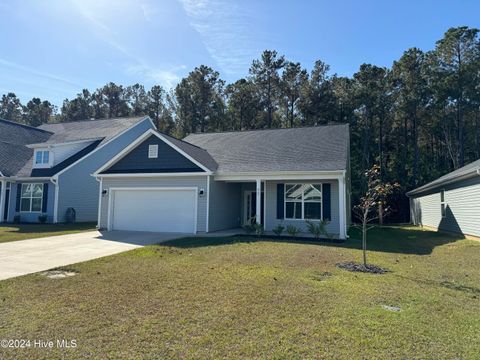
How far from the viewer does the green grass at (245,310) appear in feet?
12.4

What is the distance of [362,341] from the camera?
3953 millimetres

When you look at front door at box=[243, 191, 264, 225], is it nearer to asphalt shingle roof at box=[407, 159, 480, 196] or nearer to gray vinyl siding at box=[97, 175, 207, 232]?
gray vinyl siding at box=[97, 175, 207, 232]

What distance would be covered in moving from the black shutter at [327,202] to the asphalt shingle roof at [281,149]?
119 centimetres

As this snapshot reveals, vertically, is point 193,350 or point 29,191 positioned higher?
point 29,191

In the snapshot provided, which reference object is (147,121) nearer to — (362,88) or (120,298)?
(362,88)

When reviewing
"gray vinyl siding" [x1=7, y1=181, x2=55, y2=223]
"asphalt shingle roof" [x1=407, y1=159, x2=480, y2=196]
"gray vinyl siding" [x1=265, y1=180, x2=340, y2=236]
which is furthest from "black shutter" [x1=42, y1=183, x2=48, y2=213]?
"asphalt shingle roof" [x1=407, y1=159, x2=480, y2=196]

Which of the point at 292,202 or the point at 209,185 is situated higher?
the point at 209,185

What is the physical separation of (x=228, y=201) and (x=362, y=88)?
73.4 ft

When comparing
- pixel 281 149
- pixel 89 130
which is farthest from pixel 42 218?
pixel 281 149

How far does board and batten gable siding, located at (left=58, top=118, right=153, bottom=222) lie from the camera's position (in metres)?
20.2

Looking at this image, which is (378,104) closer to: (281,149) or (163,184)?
(281,149)

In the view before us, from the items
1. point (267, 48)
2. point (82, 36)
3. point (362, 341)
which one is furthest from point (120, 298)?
point (267, 48)

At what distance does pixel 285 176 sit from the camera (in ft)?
48.4

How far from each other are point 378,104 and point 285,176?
Result: 75.1 feet
